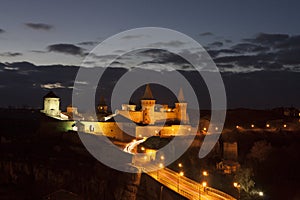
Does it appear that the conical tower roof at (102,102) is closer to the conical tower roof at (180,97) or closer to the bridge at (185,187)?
the conical tower roof at (180,97)

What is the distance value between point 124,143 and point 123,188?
52.3 feet

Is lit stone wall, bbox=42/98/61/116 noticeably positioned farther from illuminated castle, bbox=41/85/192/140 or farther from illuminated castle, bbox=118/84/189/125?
illuminated castle, bbox=118/84/189/125

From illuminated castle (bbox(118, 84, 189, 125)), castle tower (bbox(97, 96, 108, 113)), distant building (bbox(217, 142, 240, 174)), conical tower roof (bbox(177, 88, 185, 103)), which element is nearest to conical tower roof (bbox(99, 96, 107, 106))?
castle tower (bbox(97, 96, 108, 113))

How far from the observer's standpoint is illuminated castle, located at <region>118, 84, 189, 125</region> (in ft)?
253

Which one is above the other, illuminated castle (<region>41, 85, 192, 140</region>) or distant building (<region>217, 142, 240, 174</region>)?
illuminated castle (<region>41, 85, 192, 140</region>)

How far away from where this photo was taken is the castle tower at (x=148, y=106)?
3017 inches

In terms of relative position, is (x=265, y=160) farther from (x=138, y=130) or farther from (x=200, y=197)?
(x=200, y=197)

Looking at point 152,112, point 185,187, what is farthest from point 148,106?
point 185,187

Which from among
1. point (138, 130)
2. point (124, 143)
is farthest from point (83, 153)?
point (138, 130)

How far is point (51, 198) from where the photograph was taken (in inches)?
1599

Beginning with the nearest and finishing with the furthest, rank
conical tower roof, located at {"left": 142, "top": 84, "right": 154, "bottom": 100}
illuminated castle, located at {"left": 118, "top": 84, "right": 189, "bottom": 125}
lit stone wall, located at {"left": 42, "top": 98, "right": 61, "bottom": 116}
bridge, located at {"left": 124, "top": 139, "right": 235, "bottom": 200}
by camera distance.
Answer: bridge, located at {"left": 124, "top": 139, "right": 235, "bottom": 200}
illuminated castle, located at {"left": 118, "top": 84, "right": 189, "bottom": 125}
lit stone wall, located at {"left": 42, "top": 98, "right": 61, "bottom": 116}
conical tower roof, located at {"left": 142, "top": 84, "right": 154, "bottom": 100}

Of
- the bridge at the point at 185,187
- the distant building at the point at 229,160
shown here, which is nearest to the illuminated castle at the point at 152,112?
the distant building at the point at 229,160

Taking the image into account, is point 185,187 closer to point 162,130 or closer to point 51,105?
point 162,130

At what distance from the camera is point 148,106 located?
7988cm
